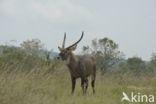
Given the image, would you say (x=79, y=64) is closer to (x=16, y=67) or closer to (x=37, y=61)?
(x=37, y=61)

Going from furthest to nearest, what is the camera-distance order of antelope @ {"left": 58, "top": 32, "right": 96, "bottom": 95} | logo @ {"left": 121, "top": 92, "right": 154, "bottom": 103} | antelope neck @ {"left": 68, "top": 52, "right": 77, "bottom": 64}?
antelope neck @ {"left": 68, "top": 52, "right": 77, "bottom": 64} < antelope @ {"left": 58, "top": 32, "right": 96, "bottom": 95} < logo @ {"left": 121, "top": 92, "right": 154, "bottom": 103}

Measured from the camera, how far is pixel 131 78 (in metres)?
17.6

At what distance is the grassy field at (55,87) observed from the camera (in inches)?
360

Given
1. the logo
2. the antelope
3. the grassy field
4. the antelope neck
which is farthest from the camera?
the antelope neck

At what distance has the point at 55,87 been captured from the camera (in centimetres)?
1303

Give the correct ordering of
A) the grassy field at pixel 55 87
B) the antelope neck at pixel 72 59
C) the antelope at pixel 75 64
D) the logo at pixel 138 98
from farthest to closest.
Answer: the antelope neck at pixel 72 59 → the antelope at pixel 75 64 → the logo at pixel 138 98 → the grassy field at pixel 55 87

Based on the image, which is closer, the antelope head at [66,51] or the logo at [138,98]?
the logo at [138,98]

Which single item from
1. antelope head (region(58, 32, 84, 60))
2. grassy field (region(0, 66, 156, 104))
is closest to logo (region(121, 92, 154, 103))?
grassy field (region(0, 66, 156, 104))

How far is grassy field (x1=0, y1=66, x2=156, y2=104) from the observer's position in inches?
360

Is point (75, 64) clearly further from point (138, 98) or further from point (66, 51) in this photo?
point (138, 98)

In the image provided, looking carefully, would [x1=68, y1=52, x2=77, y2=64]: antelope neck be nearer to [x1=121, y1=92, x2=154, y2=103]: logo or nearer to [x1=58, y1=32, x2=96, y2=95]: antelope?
[x1=58, y1=32, x2=96, y2=95]: antelope

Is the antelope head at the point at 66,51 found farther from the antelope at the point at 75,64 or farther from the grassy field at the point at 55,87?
the grassy field at the point at 55,87

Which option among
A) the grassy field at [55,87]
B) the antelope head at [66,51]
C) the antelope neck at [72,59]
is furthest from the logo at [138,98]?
the antelope head at [66,51]

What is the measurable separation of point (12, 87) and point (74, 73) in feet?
17.6
